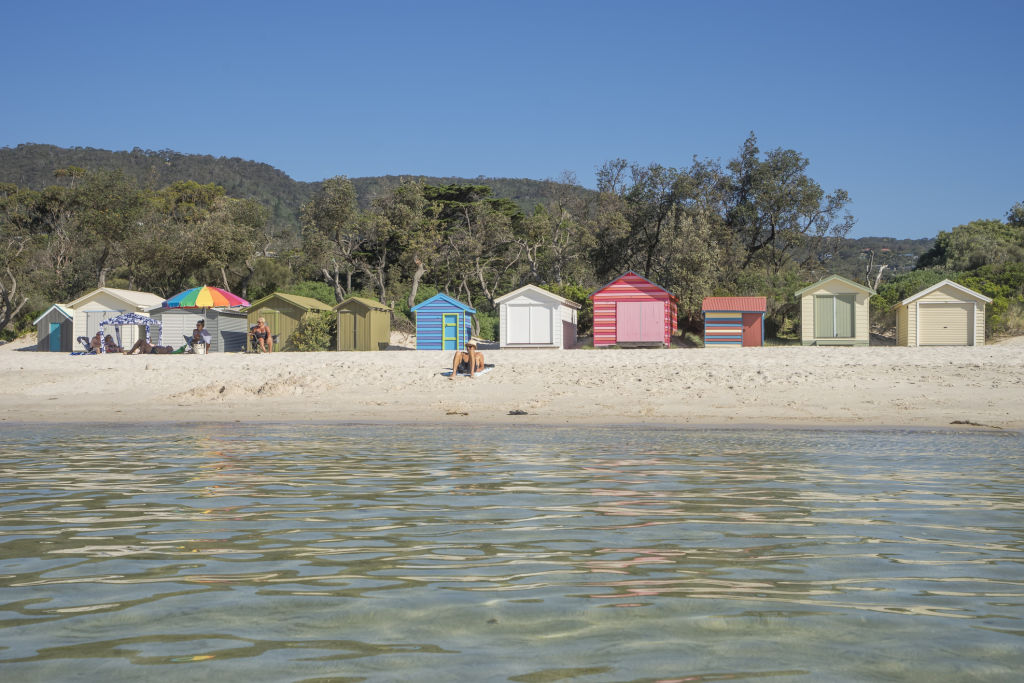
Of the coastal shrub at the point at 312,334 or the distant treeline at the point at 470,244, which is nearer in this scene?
the coastal shrub at the point at 312,334

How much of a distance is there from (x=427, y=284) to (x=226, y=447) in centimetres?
4418

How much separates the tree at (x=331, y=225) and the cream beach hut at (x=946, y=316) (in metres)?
30.1

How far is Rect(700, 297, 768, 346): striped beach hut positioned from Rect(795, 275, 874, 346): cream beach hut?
178cm

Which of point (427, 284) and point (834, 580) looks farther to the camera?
point (427, 284)

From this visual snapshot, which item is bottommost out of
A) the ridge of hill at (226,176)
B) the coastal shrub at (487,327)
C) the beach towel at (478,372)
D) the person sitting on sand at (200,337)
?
the beach towel at (478,372)

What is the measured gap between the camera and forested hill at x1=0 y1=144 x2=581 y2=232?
383 ft

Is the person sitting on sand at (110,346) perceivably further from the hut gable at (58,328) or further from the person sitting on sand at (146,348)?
the hut gable at (58,328)

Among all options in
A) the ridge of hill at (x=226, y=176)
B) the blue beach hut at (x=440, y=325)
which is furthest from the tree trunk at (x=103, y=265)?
the ridge of hill at (x=226, y=176)

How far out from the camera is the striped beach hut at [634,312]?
115 feet

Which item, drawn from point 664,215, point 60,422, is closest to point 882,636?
point 60,422

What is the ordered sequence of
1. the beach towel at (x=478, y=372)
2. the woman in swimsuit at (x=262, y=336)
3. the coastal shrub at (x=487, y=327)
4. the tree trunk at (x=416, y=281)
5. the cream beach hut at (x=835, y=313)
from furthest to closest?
the tree trunk at (x=416, y=281)
the coastal shrub at (x=487, y=327)
the cream beach hut at (x=835, y=313)
the woman in swimsuit at (x=262, y=336)
the beach towel at (x=478, y=372)

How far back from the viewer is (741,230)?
49.5m

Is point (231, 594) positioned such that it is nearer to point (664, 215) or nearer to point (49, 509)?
point (49, 509)

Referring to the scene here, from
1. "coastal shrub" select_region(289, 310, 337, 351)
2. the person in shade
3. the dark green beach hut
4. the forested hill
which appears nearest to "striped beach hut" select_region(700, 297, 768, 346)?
the dark green beach hut
